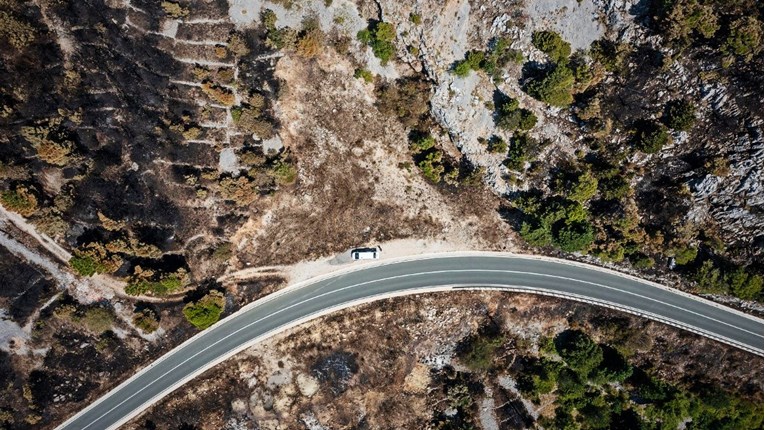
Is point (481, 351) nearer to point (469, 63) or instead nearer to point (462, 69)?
point (462, 69)

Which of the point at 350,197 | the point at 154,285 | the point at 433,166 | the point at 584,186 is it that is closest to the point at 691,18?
the point at 584,186

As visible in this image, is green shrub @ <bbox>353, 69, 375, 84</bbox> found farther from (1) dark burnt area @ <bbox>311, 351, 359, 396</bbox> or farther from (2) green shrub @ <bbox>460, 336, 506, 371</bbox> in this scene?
(2) green shrub @ <bbox>460, 336, 506, 371</bbox>

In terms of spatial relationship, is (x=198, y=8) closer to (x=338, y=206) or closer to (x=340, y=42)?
(x=340, y=42)

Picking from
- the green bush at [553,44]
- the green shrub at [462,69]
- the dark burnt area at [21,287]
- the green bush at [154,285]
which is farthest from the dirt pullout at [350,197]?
the dark burnt area at [21,287]

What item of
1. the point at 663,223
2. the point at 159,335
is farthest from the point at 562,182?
the point at 159,335

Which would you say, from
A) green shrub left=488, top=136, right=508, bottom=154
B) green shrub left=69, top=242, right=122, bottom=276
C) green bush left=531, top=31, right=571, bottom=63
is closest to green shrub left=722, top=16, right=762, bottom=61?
green bush left=531, top=31, right=571, bottom=63

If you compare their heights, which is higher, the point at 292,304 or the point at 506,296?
the point at 292,304

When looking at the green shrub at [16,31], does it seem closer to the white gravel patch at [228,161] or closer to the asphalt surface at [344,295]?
the white gravel patch at [228,161]
